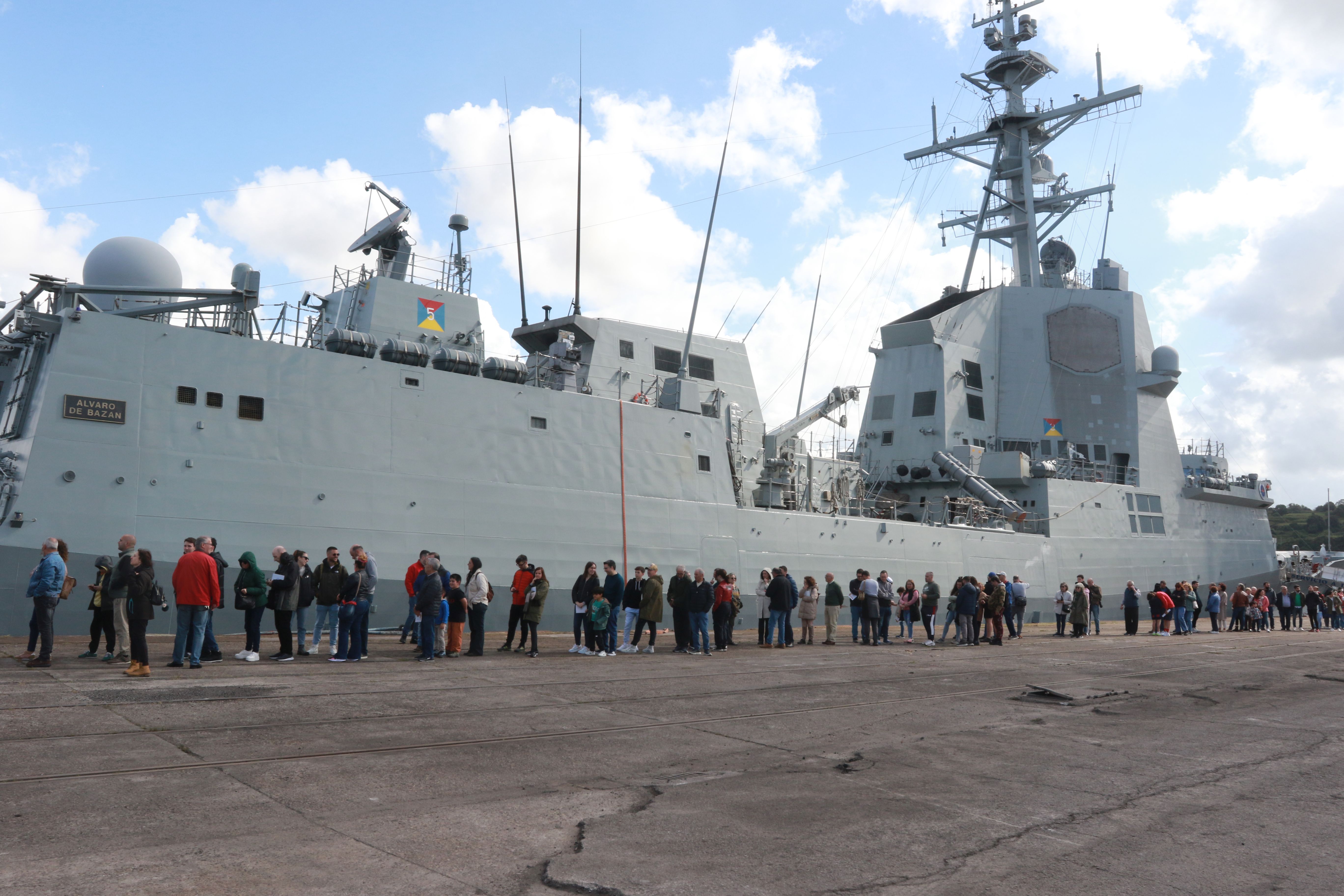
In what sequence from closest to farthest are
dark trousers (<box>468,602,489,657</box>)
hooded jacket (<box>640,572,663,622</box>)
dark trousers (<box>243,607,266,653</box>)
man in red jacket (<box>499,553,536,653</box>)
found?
dark trousers (<box>243,607,266,653</box>), dark trousers (<box>468,602,489,657</box>), man in red jacket (<box>499,553,536,653</box>), hooded jacket (<box>640,572,663,622</box>)

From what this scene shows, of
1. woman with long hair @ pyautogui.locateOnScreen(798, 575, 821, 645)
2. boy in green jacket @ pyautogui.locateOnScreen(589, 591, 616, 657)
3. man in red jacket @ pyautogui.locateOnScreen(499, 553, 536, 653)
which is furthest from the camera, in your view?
woman with long hair @ pyautogui.locateOnScreen(798, 575, 821, 645)

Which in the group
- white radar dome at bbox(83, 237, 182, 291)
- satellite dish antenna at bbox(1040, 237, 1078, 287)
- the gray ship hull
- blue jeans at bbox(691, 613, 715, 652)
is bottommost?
blue jeans at bbox(691, 613, 715, 652)

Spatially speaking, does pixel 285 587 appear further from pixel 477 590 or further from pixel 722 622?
pixel 722 622

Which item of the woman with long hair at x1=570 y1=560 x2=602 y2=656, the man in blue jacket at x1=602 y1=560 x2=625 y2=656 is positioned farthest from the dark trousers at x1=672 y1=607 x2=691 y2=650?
the woman with long hair at x1=570 y1=560 x2=602 y2=656

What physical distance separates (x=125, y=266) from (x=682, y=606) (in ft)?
34.1

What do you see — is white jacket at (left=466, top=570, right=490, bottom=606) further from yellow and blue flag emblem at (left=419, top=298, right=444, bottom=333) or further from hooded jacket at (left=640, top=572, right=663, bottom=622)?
yellow and blue flag emblem at (left=419, top=298, right=444, bottom=333)

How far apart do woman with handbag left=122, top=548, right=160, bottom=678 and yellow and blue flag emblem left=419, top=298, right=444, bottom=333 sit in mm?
8746

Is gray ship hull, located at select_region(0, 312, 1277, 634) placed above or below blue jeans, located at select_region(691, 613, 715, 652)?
above

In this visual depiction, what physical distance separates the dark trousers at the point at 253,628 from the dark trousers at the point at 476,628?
2.64 m

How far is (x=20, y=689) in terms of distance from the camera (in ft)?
24.8

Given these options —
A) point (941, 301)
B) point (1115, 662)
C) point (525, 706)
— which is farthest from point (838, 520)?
point (525, 706)

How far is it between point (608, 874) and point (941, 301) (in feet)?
92.8

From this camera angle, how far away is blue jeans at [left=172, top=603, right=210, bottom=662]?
30.6ft

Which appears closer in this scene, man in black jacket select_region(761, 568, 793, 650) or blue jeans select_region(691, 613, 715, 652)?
blue jeans select_region(691, 613, 715, 652)
